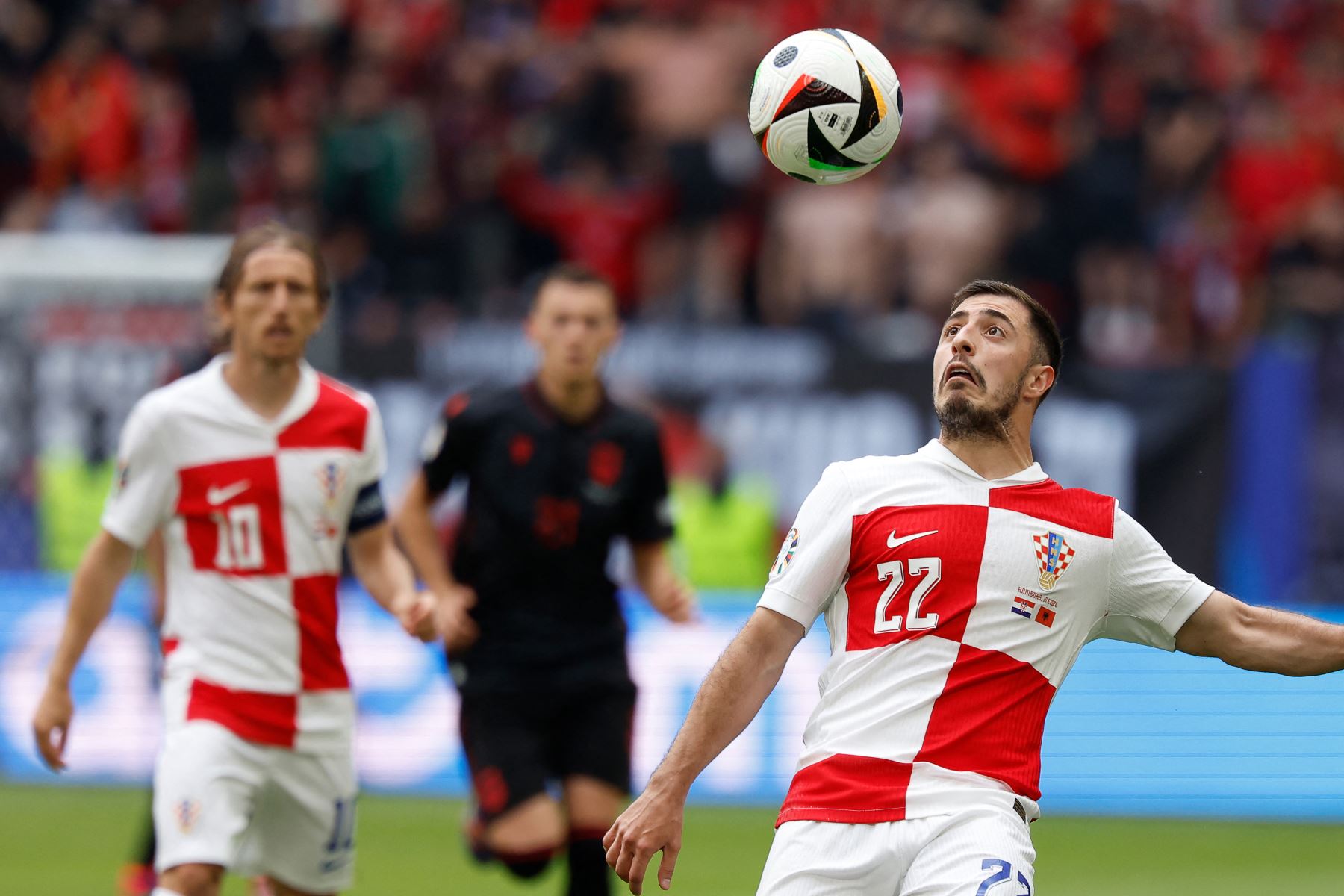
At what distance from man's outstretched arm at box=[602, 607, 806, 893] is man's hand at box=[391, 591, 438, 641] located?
1959 millimetres

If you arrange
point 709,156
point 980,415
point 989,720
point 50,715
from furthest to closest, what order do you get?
point 709,156 → point 50,715 → point 980,415 → point 989,720

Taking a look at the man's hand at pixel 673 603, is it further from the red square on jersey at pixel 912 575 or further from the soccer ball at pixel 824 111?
the red square on jersey at pixel 912 575

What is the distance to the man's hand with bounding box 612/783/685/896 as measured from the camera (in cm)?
430

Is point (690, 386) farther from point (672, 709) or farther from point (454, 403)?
point (454, 403)

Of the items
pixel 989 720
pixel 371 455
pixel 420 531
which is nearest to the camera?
pixel 989 720

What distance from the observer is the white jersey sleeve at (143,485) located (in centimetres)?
616

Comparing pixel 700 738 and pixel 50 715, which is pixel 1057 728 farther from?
pixel 700 738

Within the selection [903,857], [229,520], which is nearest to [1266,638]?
[903,857]

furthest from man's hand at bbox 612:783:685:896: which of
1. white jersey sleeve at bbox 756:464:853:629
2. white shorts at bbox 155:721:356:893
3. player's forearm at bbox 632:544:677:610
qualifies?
player's forearm at bbox 632:544:677:610

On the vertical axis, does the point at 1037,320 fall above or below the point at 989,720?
above

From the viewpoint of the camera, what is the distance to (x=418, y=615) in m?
6.29

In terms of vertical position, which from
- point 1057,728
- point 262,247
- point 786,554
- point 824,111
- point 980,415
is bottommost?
point 1057,728

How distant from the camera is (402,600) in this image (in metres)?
6.50

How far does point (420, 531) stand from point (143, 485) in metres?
1.42
